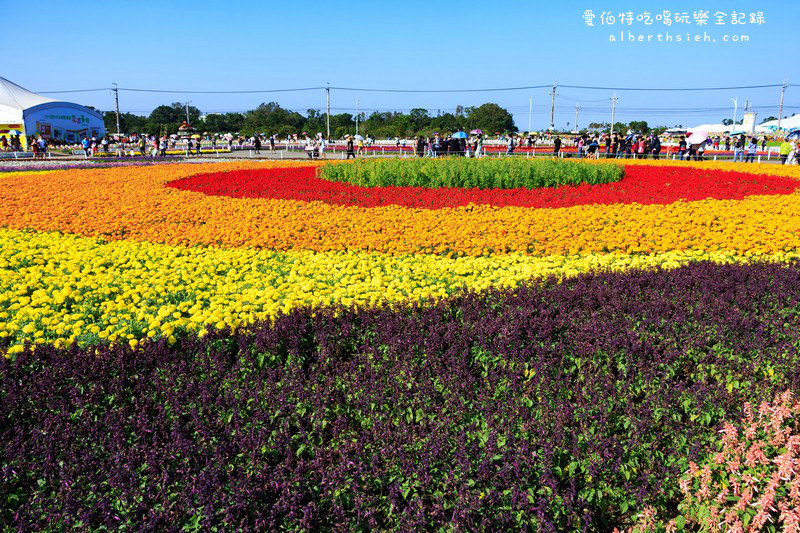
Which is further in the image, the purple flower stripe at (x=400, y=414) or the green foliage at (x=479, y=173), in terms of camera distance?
the green foliage at (x=479, y=173)

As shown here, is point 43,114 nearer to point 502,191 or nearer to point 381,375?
point 502,191

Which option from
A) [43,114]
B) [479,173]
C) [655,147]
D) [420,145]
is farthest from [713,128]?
[43,114]

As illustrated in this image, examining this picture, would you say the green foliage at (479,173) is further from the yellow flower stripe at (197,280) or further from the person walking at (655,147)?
the person walking at (655,147)

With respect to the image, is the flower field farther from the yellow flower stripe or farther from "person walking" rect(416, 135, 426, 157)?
"person walking" rect(416, 135, 426, 157)

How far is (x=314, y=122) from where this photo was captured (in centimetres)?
8000

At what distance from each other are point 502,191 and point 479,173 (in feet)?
2.96

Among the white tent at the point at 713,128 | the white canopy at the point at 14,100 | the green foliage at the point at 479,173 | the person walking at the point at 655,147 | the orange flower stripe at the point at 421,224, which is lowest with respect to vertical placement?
the orange flower stripe at the point at 421,224

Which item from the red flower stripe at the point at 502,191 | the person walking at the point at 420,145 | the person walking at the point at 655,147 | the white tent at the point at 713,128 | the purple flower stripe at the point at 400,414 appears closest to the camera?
the purple flower stripe at the point at 400,414

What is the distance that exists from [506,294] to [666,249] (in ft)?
11.3

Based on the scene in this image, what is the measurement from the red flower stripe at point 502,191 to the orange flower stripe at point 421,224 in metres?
0.61

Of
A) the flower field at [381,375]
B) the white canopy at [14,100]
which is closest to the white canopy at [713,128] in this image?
the flower field at [381,375]

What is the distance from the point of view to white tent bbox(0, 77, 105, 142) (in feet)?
183

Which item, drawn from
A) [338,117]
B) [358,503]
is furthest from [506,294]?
[338,117]

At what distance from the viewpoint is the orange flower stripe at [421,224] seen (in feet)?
24.3
